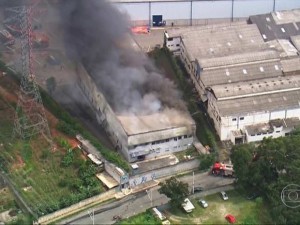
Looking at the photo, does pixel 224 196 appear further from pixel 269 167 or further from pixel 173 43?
pixel 173 43

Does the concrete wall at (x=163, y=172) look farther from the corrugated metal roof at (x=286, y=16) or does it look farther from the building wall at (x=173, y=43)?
the corrugated metal roof at (x=286, y=16)

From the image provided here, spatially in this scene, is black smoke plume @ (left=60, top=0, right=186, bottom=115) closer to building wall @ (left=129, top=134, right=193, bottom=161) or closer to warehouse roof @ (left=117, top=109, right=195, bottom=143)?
warehouse roof @ (left=117, top=109, right=195, bottom=143)

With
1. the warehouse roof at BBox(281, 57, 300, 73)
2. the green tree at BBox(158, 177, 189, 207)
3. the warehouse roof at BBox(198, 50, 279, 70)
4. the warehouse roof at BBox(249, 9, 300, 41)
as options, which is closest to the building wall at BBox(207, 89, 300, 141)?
the warehouse roof at BBox(198, 50, 279, 70)

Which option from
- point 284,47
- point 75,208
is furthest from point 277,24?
point 75,208

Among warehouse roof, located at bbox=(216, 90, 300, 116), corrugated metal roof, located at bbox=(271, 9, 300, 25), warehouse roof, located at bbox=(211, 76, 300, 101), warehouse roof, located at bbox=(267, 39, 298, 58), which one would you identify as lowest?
warehouse roof, located at bbox=(216, 90, 300, 116)

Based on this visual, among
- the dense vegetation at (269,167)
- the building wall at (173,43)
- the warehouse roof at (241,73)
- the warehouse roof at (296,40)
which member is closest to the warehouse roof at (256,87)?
the warehouse roof at (241,73)

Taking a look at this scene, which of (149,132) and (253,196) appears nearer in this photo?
(253,196)

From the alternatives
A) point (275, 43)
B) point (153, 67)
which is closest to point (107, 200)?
point (153, 67)
